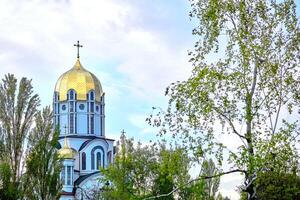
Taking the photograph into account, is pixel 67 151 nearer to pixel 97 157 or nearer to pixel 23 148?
pixel 97 157

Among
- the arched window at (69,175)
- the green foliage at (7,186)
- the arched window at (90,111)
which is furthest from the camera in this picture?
the arched window at (90,111)

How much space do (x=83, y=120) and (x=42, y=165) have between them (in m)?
37.0

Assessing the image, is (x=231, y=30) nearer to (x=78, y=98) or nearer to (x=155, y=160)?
(x=155, y=160)

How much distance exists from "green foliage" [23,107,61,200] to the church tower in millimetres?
32080

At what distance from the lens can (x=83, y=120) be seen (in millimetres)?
62875

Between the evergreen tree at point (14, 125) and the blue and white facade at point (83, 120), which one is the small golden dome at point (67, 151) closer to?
the blue and white facade at point (83, 120)

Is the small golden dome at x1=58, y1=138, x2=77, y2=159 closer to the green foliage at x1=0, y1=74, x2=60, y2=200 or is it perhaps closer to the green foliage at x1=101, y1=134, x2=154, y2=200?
the green foliage at x1=101, y1=134, x2=154, y2=200

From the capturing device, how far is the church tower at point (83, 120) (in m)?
61.4

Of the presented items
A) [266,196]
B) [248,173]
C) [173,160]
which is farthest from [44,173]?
[248,173]

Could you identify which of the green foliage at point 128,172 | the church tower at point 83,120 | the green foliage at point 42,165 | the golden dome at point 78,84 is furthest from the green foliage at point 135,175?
the golden dome at point 78,84

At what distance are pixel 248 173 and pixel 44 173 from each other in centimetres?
1426

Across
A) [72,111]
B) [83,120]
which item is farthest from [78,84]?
[83,120]

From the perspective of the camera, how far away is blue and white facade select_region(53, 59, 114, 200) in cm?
6147

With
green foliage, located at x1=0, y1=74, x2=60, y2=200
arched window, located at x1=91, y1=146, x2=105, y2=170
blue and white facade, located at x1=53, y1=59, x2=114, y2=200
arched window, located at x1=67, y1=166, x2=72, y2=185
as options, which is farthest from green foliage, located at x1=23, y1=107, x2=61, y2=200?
arched window, located at x1=91, y1=146, x2=105, y2=170
